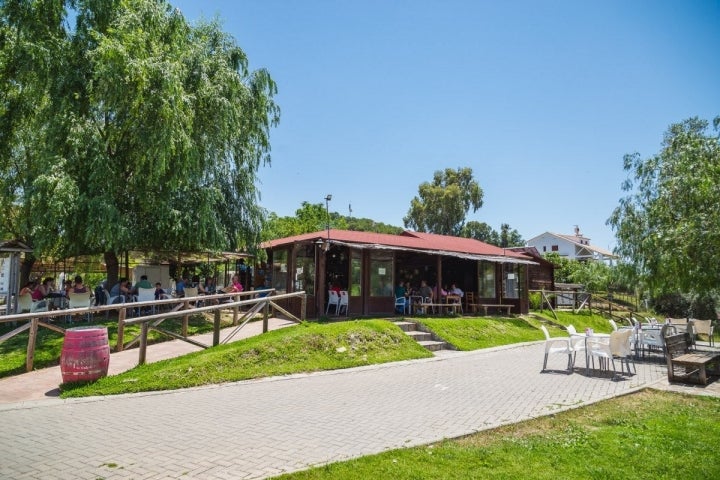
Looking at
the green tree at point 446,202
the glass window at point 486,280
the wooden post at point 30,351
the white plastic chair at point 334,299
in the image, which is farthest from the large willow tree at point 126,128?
the green tree at point 446,202

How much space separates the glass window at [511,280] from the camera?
22031 mm

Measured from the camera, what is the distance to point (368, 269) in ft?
53.3

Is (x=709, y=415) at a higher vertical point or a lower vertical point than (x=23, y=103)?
lower

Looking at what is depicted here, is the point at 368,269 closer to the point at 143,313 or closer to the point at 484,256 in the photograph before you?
the point at 484,256

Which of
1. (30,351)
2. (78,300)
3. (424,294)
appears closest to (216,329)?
(30,351)

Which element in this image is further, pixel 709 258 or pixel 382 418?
pixel 709 258

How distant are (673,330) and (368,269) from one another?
9.22 m

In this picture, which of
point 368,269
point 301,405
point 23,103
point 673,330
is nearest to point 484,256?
point 368,269

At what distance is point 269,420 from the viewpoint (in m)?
5.88

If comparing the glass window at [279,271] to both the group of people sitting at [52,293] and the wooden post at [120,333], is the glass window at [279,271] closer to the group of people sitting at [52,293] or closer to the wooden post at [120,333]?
the group of people sitting at [52,293]

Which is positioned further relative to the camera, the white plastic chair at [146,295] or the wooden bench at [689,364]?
the white plastic chair at [146,295]

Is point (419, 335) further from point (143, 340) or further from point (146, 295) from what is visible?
point (146, 295)

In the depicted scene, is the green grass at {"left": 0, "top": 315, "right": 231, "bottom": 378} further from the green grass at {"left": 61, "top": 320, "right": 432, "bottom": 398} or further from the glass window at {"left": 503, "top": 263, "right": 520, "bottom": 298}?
the glass window at {"left": 503, "top": 263, "right": 520, "bottom": 298}

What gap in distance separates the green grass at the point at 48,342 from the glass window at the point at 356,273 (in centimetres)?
426
